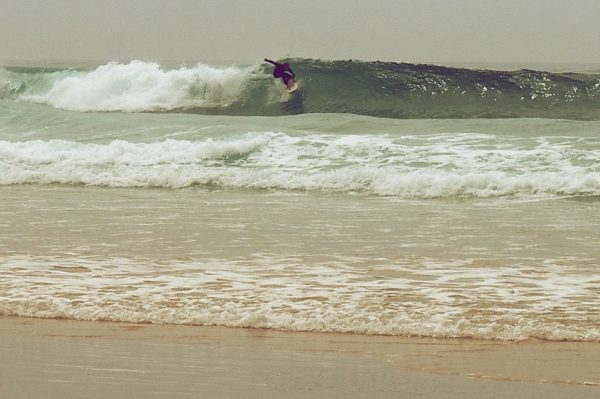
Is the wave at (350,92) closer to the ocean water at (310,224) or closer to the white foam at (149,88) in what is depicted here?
the white foam at (149,88)

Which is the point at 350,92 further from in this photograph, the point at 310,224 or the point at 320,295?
the point at 320,295

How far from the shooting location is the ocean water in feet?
18.4

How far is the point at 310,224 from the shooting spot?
891 centimetres

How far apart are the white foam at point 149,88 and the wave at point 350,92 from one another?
25mm

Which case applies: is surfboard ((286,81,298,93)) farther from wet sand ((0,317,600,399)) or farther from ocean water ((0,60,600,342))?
wet sand ((0,317,600,399))

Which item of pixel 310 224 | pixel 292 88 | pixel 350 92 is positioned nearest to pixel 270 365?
pixel 310 224

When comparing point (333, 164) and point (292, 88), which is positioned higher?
point (292, 88)

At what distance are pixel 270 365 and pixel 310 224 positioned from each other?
441cm

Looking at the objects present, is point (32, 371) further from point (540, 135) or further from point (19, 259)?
point (540, 135)

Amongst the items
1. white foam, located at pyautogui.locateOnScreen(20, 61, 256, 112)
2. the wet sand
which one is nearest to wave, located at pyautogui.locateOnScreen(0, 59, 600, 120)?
white foam, located at pyautogui.locateOnScreen(20, 61, 256, 112)

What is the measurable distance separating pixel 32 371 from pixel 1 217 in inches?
209

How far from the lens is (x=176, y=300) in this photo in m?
5.79

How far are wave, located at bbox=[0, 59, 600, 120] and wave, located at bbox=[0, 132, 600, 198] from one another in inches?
325

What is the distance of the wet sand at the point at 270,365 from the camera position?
4.13 metres
